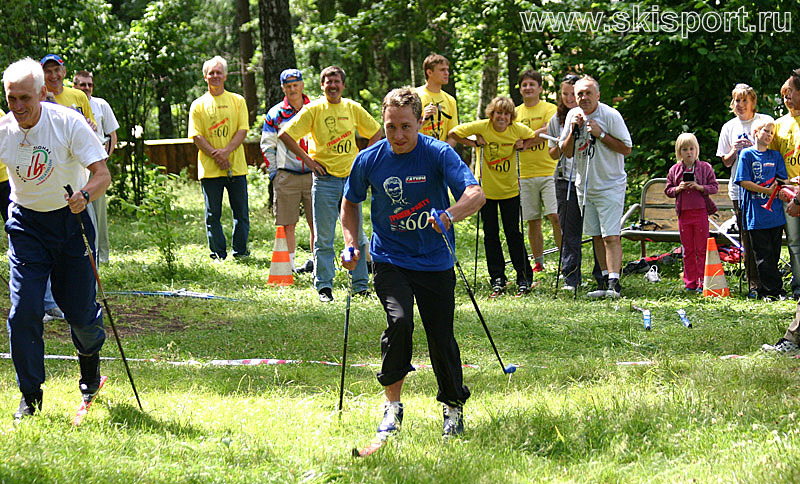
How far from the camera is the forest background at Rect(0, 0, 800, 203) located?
13.4 metres

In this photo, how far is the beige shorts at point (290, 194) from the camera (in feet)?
35.9

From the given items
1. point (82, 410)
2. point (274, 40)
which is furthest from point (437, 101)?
point (82, 410)

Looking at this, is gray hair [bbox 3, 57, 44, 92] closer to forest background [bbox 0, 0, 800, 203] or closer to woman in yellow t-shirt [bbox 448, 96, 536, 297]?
woman in yellow t-shirt [bbox 448, 96, 536, 297]

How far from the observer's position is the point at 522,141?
1012cm

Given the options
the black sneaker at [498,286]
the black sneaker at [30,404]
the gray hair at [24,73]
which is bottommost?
the black sneaker at [498,286]

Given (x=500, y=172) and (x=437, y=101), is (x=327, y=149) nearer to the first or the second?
(x=437, y=101)

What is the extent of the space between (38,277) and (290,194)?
5.74m

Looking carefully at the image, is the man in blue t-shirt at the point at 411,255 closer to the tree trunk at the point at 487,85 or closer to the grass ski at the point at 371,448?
the grass ski at the point at 371,448

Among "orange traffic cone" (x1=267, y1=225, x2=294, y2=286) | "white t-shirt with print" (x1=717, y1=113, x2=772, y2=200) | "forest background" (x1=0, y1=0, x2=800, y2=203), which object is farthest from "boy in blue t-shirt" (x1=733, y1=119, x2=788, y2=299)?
"orange traffic cone" (x1=267, y1=225, x2=294, y2=286)

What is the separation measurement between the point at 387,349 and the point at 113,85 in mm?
12691

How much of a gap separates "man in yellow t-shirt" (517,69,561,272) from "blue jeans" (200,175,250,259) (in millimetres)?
3609

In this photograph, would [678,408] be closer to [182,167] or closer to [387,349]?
[387,349]

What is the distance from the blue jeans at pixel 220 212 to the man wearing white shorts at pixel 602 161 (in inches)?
176

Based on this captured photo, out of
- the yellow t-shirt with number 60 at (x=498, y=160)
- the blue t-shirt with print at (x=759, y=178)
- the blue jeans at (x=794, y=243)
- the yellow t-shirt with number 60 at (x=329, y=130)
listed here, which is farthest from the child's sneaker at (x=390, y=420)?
the blue jeans at (x=794, y=243)
